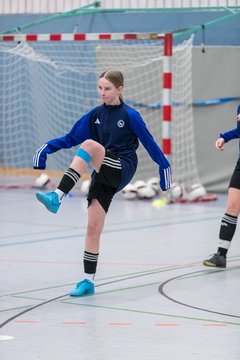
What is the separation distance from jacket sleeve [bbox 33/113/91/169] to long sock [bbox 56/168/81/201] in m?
0.47

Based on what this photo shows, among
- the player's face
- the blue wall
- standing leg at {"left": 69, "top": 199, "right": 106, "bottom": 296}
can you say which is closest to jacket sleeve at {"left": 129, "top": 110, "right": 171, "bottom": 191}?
the player's face

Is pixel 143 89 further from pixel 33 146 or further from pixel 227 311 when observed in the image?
pixel 227 311

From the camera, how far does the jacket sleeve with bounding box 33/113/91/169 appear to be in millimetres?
6816

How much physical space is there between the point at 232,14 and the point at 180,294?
8.60m

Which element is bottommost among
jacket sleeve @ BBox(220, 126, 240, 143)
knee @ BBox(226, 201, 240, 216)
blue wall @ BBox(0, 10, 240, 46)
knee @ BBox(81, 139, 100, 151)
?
knee @ BBox(226, 201, 240, 216)

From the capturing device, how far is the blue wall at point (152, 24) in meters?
15.0

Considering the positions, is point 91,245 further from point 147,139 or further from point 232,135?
point 232,135

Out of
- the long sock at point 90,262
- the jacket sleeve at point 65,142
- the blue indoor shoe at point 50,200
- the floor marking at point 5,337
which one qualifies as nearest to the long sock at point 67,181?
the blue indoor shoe at point 50,200

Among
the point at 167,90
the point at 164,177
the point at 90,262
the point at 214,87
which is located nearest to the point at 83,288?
the point at 90,262

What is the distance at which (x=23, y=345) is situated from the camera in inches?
206

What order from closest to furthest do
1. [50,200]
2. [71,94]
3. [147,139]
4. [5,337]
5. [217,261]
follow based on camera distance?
[5,337], [50,200], [147,139], [217,261], [71,94]

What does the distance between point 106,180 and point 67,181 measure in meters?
0.43

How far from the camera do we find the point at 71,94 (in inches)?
631

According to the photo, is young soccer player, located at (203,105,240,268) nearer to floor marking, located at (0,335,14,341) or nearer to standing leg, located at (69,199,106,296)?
standing leg, located at (69,199,106,296)
